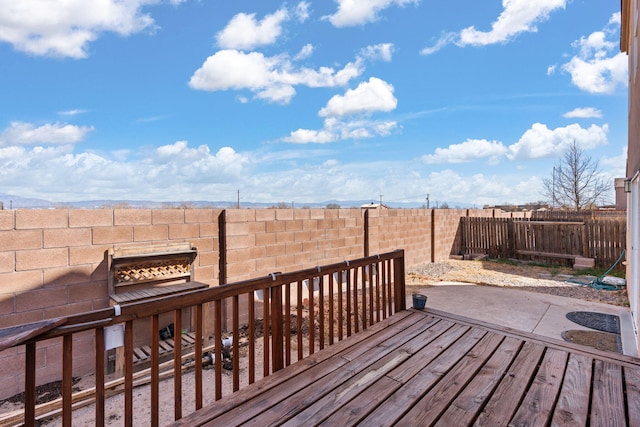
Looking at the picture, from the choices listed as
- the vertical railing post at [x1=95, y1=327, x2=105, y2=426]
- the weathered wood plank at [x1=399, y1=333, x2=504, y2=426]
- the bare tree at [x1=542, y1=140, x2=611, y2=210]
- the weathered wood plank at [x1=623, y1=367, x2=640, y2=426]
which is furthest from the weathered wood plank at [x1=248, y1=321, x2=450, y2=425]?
the bare tree at [x1=542, y1=140, x2=611, y2=210]

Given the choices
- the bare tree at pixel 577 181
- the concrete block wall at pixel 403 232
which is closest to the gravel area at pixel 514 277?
→ the concrete block wall at pixel 403 232

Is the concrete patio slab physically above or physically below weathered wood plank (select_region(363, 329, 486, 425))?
below

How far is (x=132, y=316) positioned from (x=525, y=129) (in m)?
20.1

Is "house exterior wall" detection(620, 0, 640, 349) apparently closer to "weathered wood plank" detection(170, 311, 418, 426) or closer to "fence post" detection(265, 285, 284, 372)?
"weathered wood plank" detection(170, 311, 418, 426)

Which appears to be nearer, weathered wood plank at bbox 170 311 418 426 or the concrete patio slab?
weathered wood plank at bbox 170 311 418 426

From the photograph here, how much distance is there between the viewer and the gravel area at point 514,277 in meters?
6.08

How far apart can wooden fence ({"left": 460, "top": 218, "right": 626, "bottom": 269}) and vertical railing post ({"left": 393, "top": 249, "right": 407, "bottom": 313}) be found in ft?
24.5

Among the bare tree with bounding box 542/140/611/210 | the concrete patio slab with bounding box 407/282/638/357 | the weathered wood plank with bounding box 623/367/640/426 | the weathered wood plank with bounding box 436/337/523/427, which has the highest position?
the bare tree with bounding box 542/140/611/210

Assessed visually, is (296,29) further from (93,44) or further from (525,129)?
(525,129)

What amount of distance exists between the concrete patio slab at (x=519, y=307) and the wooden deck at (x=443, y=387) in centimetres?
187

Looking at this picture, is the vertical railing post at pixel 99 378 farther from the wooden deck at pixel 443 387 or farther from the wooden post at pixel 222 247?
the wooden post at pixel 222 247

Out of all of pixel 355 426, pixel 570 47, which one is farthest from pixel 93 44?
pixel 570 47

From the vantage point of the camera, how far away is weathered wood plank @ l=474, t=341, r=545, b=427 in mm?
1718

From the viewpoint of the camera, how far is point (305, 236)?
5.70 meters
